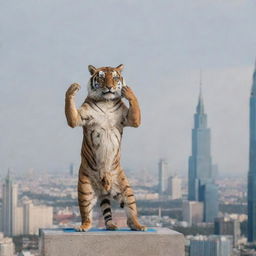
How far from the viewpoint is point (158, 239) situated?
2.01 m

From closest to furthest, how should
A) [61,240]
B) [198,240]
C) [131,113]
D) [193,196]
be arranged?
1. [61,240]
2. [131,113]
3. [198,240]
4. [193,196]

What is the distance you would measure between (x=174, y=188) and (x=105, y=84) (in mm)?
24375

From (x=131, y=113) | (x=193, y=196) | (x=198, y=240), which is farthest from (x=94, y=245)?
(x=193, y=196)

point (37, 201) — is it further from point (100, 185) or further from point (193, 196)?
point (100, 185)

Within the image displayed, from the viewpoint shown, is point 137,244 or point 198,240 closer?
point 137,244

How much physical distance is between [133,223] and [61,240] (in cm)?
24

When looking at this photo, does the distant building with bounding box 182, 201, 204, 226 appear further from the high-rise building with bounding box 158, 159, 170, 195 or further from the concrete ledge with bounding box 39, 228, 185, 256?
the concrete ledge with bounding box 39, 228, 185, 256

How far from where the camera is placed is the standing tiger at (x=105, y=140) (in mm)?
2096

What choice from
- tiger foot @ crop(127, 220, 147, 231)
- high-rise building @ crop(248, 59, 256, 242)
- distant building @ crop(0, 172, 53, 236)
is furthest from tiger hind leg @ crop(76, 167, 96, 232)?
high-rise building @ crop(248, 59, 256, 242)

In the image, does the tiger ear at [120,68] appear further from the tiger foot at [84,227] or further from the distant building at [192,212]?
the distant building at [192,212]

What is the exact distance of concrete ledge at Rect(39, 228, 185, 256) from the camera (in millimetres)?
1965

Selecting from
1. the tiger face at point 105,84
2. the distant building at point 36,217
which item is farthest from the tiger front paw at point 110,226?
the distant building at point 36,217

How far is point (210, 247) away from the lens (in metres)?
16.9

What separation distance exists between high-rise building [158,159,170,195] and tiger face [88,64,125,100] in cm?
1988
